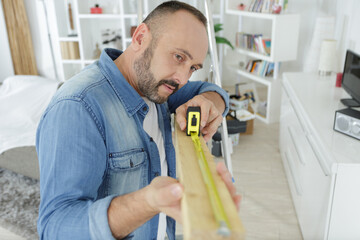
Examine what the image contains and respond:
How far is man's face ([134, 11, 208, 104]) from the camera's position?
909 mm

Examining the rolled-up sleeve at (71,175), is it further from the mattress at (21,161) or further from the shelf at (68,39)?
the shelf at (68,39)

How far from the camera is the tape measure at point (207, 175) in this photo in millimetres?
452

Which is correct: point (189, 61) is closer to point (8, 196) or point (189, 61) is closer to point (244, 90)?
point (8, 196)

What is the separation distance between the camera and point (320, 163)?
5.59 feet

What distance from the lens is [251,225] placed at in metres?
2.19

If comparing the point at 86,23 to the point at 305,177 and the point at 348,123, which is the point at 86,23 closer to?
the point at 305,177

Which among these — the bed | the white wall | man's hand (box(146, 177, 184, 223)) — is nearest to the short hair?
man's hand (box(146, 177, 184, 223))

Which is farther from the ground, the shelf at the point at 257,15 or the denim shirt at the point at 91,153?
the shelf at the point at 257,15

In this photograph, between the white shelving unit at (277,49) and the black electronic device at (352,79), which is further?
the white shelving unit at (277,49)

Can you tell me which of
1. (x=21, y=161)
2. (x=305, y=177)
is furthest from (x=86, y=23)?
(x=305, y=177)

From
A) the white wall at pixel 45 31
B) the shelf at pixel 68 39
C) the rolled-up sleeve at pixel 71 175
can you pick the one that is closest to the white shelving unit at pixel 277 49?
the white wall at pixel 45 31

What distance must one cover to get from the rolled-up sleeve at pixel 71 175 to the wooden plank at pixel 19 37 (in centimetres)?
433

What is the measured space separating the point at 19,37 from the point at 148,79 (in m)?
4.31

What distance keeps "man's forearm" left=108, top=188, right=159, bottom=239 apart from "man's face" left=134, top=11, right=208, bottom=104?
41cm
